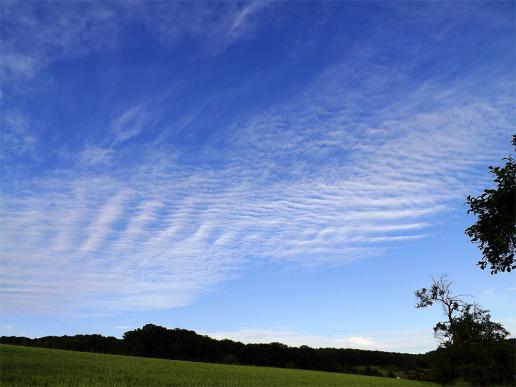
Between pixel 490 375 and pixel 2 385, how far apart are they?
1509 inches

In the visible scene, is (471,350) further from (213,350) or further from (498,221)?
(213,350)

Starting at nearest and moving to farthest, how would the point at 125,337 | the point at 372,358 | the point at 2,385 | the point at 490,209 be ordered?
the point at 2,385
the point at 490,209
the point at 125,337
the point at 372,358

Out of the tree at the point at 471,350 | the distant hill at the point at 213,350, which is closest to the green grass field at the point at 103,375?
the tree at the point at 471,350

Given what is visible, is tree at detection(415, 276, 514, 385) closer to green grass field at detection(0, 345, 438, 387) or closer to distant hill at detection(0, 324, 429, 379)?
green grass field at detection(0, 345, 438, 387)

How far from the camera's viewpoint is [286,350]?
465 feet

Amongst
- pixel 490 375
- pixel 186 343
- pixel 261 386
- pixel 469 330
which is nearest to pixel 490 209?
pixel 261 386

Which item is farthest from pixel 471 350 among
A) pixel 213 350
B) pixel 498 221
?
pixel 213 350

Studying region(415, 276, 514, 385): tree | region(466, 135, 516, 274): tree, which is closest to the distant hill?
region(415, 276, 514, 385): tree

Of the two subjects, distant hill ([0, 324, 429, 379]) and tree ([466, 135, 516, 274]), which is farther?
distant hill ([0, 324, 429, 379])

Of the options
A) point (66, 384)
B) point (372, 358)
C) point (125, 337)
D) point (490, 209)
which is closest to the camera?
point (66, 384)

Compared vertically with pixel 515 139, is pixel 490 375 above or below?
below

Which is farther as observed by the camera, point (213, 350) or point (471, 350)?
point (213, 350)

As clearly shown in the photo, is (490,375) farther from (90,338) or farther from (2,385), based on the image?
(90,338)

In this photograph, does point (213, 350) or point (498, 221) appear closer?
point (498, 221)
